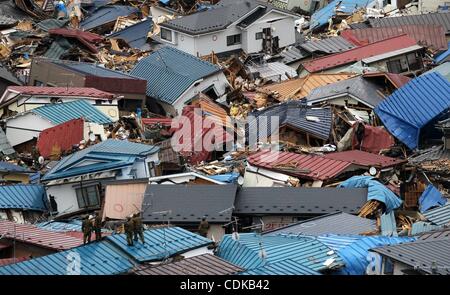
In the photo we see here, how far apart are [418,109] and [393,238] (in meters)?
9.51

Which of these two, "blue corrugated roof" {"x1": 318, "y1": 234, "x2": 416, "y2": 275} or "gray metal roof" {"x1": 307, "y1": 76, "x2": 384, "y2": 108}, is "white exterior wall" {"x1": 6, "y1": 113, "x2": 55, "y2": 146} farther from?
"blue corrugated roof" {"x1": 318, "y1": 234, "x2": 416, "y2": 275}

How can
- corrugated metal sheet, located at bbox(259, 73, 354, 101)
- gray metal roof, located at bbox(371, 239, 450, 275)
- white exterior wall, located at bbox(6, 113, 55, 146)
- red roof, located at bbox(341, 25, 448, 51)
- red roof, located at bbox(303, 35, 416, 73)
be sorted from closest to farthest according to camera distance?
1. gray metal roof, located at bbox(371, 239, 450, 275)
2. white exterior wall, located at bbox(6, 113, 55, 146)
3. corrugated metal sheet, located at bbox(259, 73, 354, 101)
4. red roof, located at bbox(303, 35, 416, 73)
5. red roof, located at bbox(341, 25, 448, 51)

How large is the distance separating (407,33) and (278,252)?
1895cm

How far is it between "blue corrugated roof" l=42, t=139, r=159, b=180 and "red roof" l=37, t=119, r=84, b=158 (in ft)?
5.32

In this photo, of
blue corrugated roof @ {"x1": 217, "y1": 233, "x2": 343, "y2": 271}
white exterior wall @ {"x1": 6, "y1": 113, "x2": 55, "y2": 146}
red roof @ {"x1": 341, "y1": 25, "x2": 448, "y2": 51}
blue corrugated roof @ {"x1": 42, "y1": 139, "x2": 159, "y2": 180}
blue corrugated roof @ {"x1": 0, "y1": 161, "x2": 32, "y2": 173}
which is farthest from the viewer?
red roof @ {"x1": 341, "y1": 25, "x2": 448, "y2": 51}

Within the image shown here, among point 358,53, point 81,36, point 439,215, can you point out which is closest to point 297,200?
point 439,215

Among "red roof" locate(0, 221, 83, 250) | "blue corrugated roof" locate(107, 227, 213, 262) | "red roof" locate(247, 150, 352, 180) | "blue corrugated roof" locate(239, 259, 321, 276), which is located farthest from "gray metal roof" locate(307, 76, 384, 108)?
"blue corrugated roof" locate(239, 259, 321, 276)

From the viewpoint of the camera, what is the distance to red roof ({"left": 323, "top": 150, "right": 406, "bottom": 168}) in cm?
2166

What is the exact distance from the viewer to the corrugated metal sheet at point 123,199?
19703 millimetres

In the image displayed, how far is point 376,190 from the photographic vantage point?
1952cm

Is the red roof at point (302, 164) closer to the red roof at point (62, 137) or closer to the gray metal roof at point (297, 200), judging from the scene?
the gray metal roof at point (297, 200)

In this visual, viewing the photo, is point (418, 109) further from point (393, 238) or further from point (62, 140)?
point (393, 238)

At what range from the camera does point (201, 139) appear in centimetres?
2427

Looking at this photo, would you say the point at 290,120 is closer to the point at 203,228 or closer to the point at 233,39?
the point at 203,228
